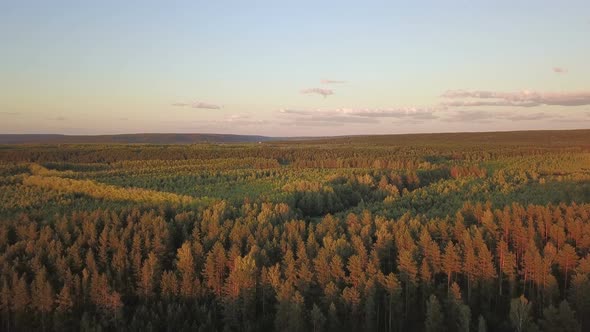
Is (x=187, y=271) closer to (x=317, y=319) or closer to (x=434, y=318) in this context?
(x=317, y=319)

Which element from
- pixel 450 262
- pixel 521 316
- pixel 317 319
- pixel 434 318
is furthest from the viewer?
pixel 450 262

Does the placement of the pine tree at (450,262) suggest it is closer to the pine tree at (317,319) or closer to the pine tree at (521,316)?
the pine tree at (521,316)

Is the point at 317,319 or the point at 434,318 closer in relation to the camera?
the point at 434,318

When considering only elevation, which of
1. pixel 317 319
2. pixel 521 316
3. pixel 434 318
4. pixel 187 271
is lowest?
pixel 317 319

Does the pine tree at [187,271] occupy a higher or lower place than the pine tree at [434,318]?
higher

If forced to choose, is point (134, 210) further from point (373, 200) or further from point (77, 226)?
point (373, 200)

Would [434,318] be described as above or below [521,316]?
below

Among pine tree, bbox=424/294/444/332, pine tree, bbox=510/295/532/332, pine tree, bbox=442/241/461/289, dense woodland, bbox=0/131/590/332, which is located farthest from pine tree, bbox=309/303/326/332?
Result: pine tree, bbox=510/295/532/332

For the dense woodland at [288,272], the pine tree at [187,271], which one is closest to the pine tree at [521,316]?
the dense woodland at [288,272]

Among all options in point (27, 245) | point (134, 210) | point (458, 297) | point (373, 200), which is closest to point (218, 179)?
point (373, 200)

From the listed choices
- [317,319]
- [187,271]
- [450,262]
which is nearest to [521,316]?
[450,262]

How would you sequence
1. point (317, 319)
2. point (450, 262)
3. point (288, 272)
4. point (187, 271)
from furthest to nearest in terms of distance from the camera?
point (450, 262) → point (187, 271) → point (288, 272) → point (317, 319)

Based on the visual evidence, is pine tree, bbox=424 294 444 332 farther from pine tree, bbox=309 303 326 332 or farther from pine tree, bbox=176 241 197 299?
pine tree, bbox=176 241 197 299
